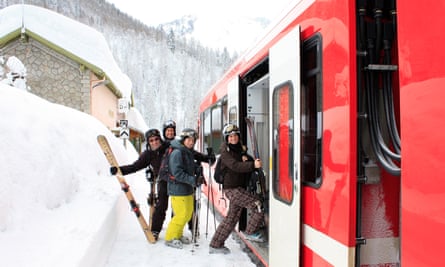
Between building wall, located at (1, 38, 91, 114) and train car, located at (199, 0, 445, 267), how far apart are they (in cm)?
1534

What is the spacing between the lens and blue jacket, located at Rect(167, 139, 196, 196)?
191 inches

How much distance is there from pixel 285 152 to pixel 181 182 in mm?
2341

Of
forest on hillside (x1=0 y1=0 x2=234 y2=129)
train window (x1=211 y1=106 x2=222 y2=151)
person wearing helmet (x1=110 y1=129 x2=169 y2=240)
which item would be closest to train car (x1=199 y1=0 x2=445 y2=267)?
person wearing helmet (x1=110 y1=129 x2=169 y2=240)

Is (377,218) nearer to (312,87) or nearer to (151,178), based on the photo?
(312,87)

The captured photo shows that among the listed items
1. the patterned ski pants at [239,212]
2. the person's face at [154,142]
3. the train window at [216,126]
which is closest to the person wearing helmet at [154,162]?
the person's face at [154,142]

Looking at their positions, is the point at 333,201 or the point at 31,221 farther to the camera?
the point at 31,221

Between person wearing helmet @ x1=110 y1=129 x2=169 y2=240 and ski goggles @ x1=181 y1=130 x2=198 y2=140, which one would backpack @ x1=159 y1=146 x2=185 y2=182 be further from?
person wearing helmet @ x1=110 y1=129 x2=169 y2=240

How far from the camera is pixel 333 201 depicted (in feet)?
7.44

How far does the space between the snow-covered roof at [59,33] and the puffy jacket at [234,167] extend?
46.6 ft

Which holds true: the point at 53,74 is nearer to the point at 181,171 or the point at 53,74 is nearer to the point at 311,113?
the point at 181,171

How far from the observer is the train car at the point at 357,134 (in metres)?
1.47

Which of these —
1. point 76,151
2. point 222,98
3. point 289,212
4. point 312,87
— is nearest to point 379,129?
point 312,87

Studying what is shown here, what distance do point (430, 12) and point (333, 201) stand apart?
4.17ft

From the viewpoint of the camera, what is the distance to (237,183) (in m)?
4.61
